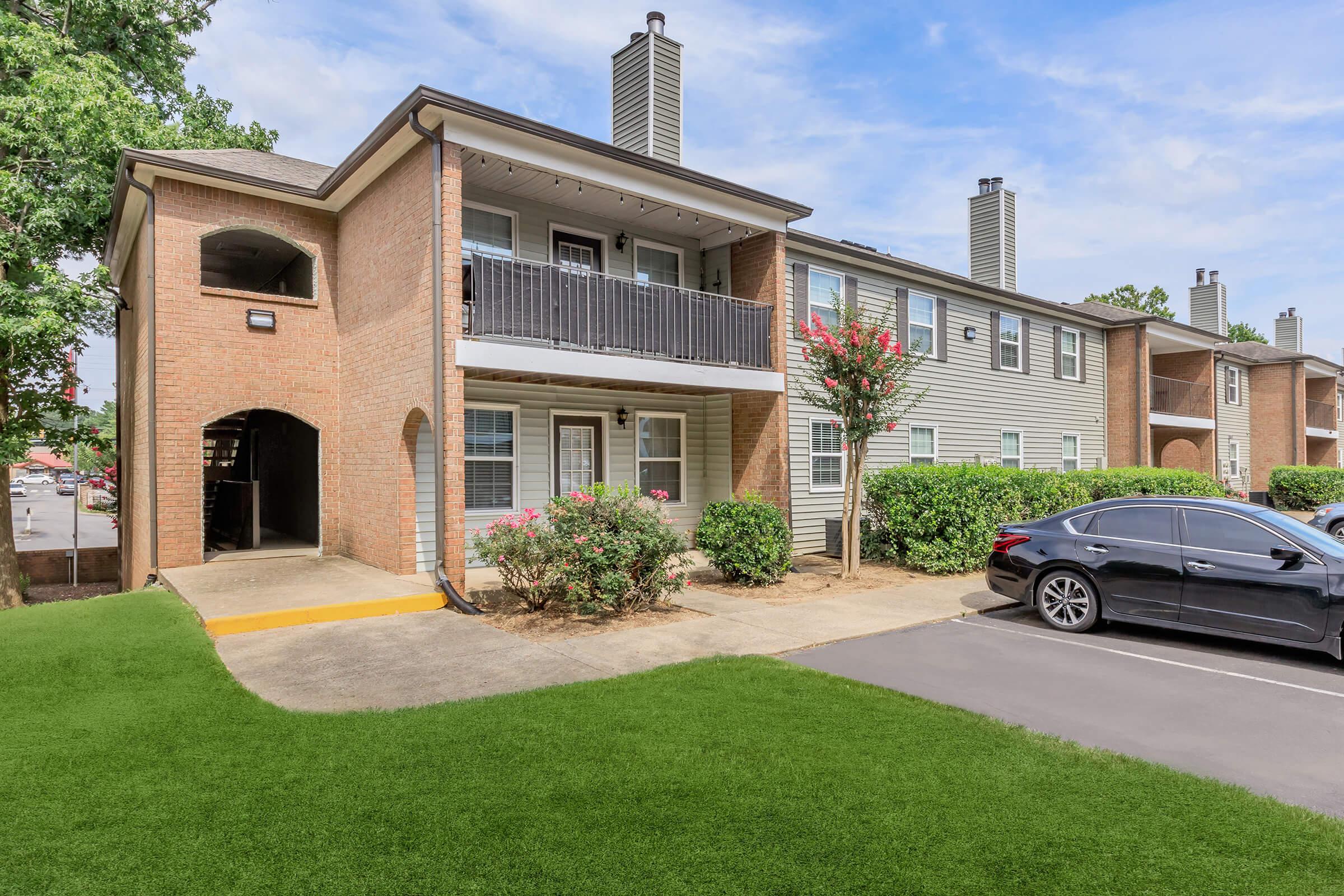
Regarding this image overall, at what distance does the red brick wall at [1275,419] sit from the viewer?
95.1ft

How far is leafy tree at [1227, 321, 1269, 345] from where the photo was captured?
53000 millimetres

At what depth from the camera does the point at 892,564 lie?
39.8ft

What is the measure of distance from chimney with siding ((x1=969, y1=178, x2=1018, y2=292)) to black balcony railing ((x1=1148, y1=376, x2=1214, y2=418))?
7.76 meters

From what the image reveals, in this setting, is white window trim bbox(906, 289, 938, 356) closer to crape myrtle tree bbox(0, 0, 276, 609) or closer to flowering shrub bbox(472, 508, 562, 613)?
flowering shrub bbox(472, 508, 562, 613)

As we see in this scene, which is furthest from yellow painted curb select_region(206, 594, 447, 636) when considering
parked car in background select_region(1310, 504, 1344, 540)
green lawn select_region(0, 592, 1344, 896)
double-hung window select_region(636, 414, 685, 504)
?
parked car in background select_region(1310, 504, 1344, 540)

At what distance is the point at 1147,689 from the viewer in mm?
5754

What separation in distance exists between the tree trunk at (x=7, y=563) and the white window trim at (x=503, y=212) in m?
10.0

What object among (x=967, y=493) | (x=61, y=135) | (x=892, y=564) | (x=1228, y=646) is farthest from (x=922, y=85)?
(x=61, y=135)

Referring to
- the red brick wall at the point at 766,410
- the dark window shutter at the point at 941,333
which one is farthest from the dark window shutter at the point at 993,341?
the red brick wall at the point at 766,410

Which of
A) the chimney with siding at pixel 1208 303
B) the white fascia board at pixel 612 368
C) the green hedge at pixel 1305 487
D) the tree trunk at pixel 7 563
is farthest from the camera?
the chimney with siding at pixel 1208 303

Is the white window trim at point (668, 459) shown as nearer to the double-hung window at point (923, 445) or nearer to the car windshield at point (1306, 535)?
the double-hung window at point (923, 445)

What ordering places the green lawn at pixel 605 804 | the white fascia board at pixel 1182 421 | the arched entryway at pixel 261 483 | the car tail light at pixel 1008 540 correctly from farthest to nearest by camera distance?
the white fascia board at pixel 1182 421 < the arched entryway at pixel 261 483 < the car tail light at pixel 1008 540 < the green lawn at pixel 605 804

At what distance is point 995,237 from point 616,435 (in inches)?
512

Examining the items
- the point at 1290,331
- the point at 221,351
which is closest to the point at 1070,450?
the point at 221,351
